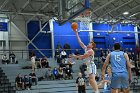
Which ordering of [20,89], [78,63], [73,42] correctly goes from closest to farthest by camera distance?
[20,89] < [78,63] < [73,42]

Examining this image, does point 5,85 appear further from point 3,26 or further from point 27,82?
point 3,26

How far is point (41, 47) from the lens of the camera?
29.2m

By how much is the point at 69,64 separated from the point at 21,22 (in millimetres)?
8382

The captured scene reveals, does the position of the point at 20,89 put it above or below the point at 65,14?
below

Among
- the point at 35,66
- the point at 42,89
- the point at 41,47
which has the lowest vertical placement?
the point at 42,89

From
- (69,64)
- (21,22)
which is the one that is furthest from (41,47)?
(69,64)

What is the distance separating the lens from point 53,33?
97.0 feet

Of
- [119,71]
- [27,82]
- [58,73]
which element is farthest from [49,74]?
[119,71]

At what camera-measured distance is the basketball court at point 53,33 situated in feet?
76.3

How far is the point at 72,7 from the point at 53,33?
14514 millimetres

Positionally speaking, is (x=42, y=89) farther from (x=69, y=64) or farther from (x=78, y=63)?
(x=78, y=63)

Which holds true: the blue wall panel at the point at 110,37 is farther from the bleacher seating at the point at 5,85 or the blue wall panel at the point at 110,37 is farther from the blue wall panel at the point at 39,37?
the bleacher seating at the point at 5,85

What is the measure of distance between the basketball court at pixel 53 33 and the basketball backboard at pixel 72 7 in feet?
16.3

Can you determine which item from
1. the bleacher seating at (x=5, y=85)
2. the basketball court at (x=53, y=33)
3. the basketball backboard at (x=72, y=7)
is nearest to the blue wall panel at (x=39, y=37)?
the basketball court at (x=53, y=33)
